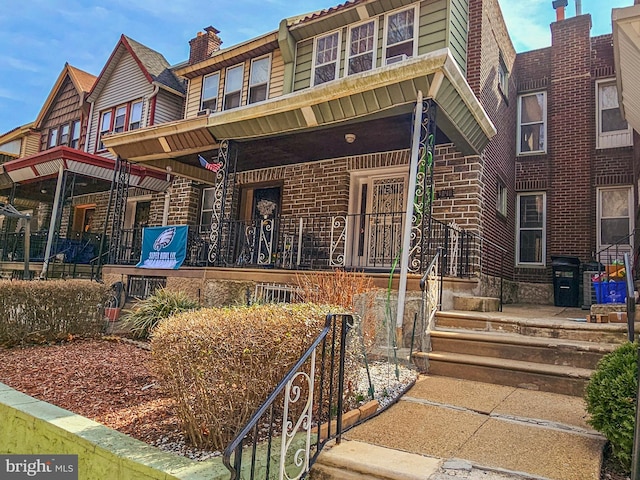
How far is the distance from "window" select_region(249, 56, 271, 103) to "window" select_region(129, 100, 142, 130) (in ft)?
16.5

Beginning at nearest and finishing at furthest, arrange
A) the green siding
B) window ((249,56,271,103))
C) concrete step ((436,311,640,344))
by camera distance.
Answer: concrete step ((436,311,640,344)) < the green siding < window ((249,56,271,103))

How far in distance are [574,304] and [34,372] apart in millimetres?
9774

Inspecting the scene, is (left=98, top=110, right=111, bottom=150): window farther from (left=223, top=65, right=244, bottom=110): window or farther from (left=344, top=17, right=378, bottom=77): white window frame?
(left=344, top=17, right=378, bottom=77): white window frame

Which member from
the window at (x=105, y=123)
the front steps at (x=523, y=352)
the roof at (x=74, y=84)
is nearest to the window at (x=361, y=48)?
the front steps at (x=523, y=352)

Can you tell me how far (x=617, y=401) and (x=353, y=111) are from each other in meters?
4.97

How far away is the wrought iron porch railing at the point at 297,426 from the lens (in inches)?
92.3

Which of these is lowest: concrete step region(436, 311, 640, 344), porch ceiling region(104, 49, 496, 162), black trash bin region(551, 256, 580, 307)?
concrete step region(436, 311, 640, 344)

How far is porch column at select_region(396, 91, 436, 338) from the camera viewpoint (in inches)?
227

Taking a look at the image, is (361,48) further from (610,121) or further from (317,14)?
(610,121)

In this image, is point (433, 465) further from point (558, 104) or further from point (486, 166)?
point (558, 104)

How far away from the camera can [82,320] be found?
22.7 feet

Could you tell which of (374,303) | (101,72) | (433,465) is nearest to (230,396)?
(433,465)

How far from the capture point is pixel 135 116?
1487 centimetres

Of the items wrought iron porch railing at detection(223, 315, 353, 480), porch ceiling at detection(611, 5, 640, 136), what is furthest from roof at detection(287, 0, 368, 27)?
wrought iron porch railing at detection(223, 315, 353, 480)
